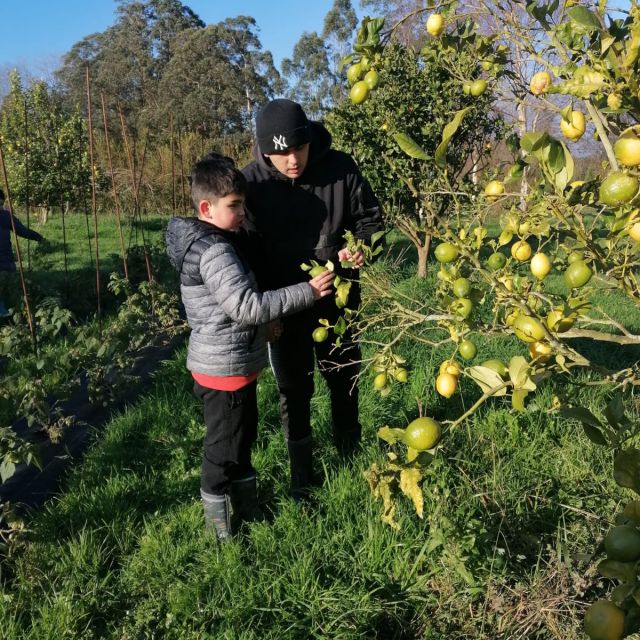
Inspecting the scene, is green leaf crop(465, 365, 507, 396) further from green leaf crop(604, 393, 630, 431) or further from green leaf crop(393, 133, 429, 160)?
green leaf crop(393, 133, 429, 160)

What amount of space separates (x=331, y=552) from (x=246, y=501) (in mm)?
384

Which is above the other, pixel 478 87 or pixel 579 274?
pixel 478 87

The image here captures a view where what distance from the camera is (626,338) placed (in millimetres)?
1021

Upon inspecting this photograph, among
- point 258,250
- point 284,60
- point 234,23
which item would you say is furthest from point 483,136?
point 284,60

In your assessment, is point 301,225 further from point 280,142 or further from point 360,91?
point 360,91

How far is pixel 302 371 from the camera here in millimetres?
2266

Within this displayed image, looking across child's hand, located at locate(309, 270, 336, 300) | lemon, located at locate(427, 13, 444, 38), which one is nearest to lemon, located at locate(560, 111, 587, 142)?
lemon, located at locate(427, 13, 444, 38)

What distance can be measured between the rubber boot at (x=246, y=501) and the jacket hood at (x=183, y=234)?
2.75ft

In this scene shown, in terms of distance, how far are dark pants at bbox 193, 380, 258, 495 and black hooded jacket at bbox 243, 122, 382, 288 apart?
0.49 m

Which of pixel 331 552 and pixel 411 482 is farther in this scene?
pixel 331 552

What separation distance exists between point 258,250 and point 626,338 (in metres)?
1.39

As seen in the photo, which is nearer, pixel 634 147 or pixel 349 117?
pixel 634 147

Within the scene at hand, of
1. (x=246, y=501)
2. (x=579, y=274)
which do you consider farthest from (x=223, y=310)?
(x=579, y=274)

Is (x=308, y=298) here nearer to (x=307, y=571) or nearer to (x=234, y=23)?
(x=307, y=571)
